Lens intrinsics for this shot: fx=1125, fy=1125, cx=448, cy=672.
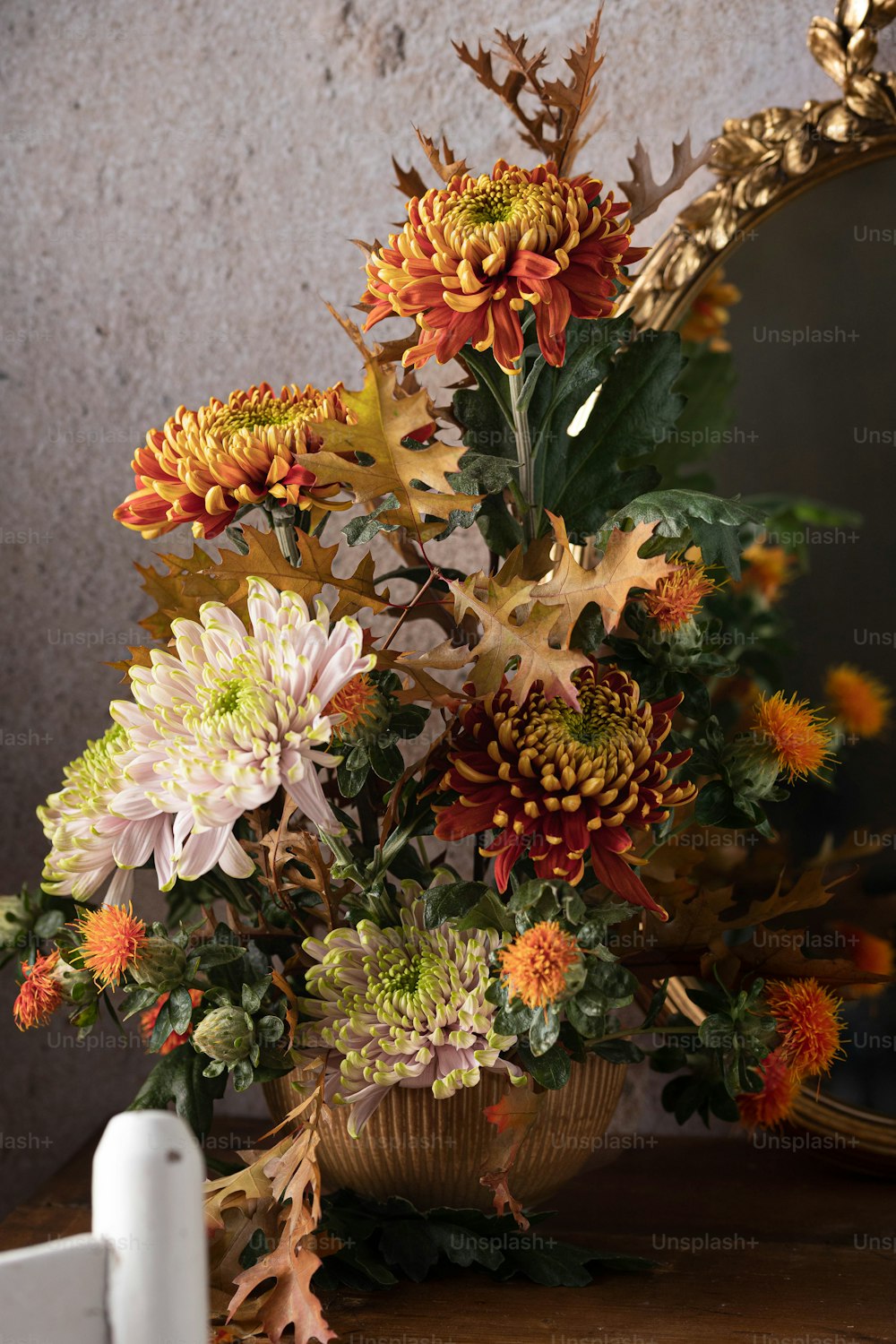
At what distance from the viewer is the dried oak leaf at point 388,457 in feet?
1.89

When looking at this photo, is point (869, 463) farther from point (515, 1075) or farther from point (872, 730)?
point (515, 1075)

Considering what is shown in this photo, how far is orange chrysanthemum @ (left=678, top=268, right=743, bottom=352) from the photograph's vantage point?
0.88m

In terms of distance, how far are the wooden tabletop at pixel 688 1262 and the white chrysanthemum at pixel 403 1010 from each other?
0.13 metres

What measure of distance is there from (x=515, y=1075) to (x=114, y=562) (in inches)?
23.9

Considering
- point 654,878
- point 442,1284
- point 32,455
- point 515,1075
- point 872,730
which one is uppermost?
point 32,455

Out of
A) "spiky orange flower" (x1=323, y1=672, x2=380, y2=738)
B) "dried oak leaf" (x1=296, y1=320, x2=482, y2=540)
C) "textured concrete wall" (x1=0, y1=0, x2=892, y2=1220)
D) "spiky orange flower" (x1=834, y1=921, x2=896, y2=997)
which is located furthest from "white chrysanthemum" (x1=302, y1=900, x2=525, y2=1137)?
"textured concrete wall" (x1=0, y1=0, x2=892, y2=1220)

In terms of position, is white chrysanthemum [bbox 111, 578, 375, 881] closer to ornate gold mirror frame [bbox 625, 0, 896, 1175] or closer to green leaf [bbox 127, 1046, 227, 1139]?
green leaf [bbox 127, 1046, 227, 1139]

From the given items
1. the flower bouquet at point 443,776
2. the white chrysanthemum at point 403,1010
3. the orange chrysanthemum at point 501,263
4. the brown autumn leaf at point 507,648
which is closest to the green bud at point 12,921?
the flower bouquet at point 443,776

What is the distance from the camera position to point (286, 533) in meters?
0.64

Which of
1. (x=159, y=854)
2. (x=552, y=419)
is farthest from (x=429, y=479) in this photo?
(x=159, y=854)

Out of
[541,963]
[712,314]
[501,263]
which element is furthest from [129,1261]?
[712,314]

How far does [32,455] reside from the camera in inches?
39.9

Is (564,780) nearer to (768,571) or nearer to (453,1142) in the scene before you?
(453,1142)

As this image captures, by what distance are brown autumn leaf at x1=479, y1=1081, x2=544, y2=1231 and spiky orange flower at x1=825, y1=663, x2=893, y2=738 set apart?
0.41 meters
